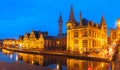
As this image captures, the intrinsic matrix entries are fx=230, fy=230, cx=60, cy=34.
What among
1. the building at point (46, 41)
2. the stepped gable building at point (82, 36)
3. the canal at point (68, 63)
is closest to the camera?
the canal at point (68, 63)

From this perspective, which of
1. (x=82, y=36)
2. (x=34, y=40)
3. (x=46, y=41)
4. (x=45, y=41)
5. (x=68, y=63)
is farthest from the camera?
(x=34, y=40)

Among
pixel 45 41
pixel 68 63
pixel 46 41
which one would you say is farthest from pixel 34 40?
pixel 68 63

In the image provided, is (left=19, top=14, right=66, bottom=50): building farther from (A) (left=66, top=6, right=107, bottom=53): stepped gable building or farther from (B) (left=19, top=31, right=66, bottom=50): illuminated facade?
(A) (left=66, top=6, right=107, bottom=53): stepped gable building

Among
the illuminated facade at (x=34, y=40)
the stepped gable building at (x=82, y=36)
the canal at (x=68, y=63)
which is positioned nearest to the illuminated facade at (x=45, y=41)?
the illuminated facade at (x=34, y=40)

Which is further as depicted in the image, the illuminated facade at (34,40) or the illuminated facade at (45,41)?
the illuminated facade at (34,40)

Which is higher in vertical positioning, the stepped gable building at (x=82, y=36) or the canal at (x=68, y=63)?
the stepped gable building at (x=82, y=36)

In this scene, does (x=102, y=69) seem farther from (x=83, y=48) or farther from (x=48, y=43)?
(x=48, y=43)

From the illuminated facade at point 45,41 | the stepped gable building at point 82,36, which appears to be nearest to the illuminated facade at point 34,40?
the illuminated facade at point 45,41

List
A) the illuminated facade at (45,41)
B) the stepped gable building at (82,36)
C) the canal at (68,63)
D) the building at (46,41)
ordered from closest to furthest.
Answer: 1. the canal at (68,63)
2. the stepped gable building at (82,36)
3. the illuminated facade at (45,41)
4. the building at (46,41)

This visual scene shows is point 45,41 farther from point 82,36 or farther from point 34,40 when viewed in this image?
point 82,36

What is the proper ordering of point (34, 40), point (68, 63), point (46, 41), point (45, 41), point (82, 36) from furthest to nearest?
point (34, 40)
point (45, 41)
point (46, 41)
point (82, 36)
point (68, 63)

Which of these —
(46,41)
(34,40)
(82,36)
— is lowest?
(46,41)

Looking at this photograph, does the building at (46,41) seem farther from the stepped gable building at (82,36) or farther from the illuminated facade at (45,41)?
the stepped gable building at (82,36)

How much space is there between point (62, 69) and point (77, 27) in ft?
215
